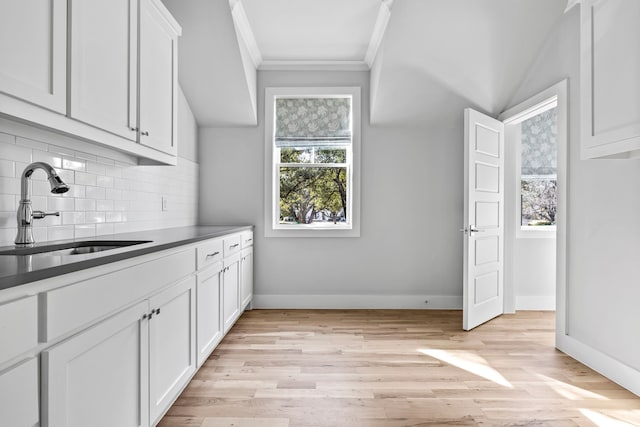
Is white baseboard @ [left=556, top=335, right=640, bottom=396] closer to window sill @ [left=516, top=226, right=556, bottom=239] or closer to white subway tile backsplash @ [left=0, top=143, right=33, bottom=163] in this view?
window sill @ [left=516, top=226, right=556, bottom=239]

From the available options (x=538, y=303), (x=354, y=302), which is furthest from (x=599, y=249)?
(x=354, y=302)

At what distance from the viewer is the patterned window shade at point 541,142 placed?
4.25 m

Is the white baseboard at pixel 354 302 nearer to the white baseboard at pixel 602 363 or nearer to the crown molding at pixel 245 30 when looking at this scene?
the white baseboard at pixel 602 363


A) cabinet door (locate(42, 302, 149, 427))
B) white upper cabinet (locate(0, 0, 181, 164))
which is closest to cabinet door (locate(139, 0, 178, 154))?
white upper cabinet (locate(0, 0, 181, 164))

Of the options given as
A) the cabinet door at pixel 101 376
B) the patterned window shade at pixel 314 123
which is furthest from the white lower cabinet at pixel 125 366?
the patterned window shade at pixel 314 123

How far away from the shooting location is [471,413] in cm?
201

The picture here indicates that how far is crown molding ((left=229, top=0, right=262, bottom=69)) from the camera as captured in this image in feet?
9.96

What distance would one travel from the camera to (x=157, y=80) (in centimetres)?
229

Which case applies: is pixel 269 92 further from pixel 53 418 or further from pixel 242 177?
pixel 53 418

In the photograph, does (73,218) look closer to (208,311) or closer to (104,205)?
(104,205)

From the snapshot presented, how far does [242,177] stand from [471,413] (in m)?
3.05

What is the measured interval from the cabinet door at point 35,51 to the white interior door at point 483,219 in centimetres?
299

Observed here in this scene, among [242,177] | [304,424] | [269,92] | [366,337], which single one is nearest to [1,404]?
[304,424]

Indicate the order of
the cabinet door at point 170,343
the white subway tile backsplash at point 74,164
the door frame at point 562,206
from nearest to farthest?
the cabinet door at point 170,343, the white subway tile backsplash at point 74,164, the door frame at point 562,206
